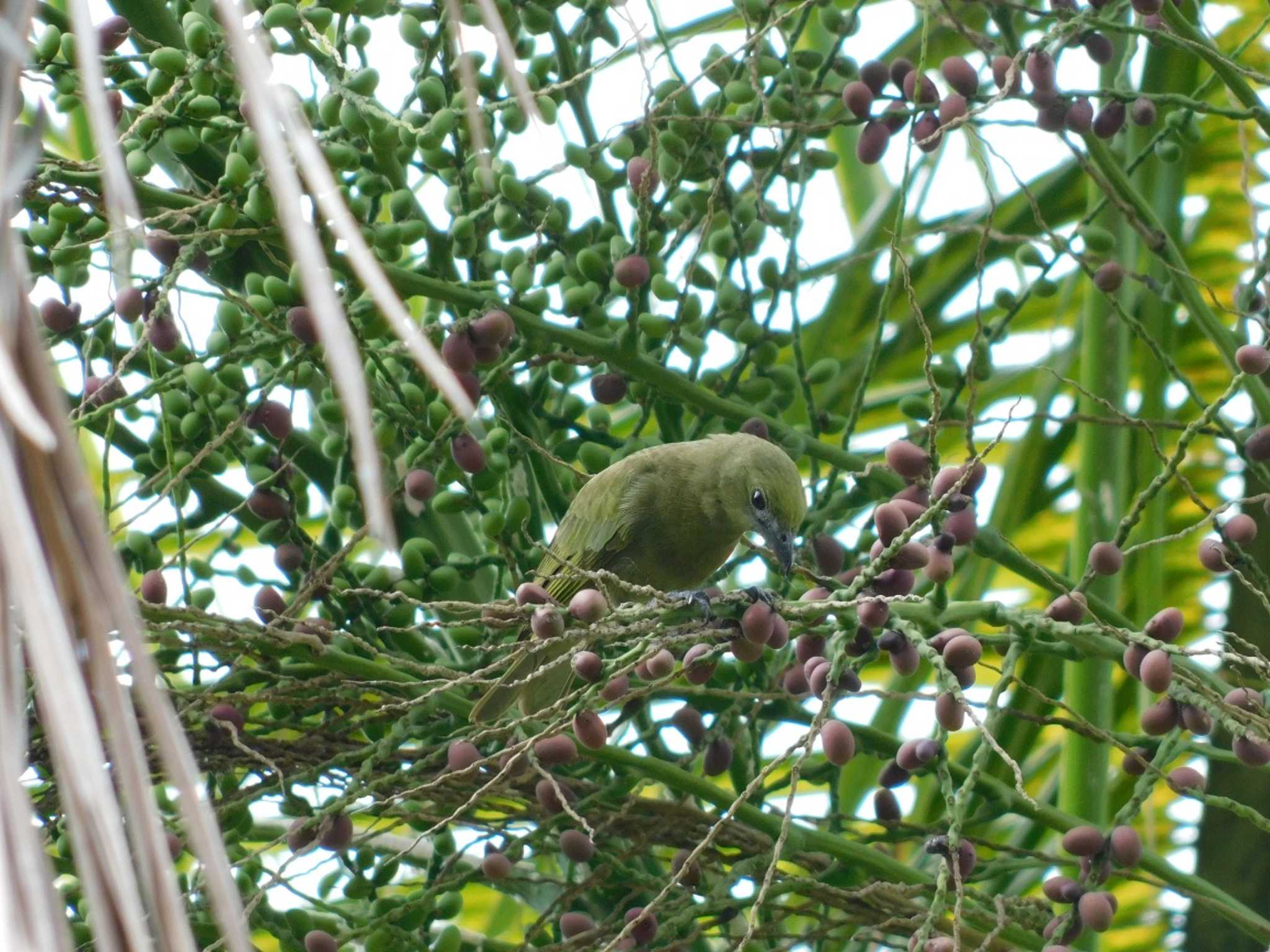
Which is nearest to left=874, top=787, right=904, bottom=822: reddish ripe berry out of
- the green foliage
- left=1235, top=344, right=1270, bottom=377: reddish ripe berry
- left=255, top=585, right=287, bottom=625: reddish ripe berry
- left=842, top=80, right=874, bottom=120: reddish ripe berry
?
the green foliage

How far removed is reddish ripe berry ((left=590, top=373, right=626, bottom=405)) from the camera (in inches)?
103

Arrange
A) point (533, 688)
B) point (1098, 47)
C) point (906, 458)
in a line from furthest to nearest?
1. point (533, 688)
2. point (1098, 47)
3. point (906, 458)

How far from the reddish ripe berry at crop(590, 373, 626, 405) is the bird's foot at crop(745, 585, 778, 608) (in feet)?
1.46

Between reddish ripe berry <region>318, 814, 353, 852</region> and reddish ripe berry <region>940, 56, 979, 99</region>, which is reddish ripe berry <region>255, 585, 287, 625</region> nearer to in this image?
reddish ripe berry <region>318, 814, 353, 852</region>

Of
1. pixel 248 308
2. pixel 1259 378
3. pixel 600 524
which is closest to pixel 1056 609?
pixel 1259 378

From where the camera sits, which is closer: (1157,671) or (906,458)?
(1157,671)

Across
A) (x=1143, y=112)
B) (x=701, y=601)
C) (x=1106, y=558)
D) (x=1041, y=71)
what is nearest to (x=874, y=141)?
(x=1041, y=71)

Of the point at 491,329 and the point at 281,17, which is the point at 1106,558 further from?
the point at 281,17

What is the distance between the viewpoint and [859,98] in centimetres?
245

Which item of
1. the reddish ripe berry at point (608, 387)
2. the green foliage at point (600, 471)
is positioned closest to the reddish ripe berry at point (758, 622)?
the green foliage at point (600, 471)

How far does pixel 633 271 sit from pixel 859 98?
1.48ft

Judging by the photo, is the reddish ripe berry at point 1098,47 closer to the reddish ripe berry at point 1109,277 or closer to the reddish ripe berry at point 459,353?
the reddish ripe berry at point 1109,277

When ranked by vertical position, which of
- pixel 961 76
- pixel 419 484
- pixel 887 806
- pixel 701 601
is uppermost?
pixel 961 76

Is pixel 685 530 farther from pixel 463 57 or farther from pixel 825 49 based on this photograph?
pixel 463 57
